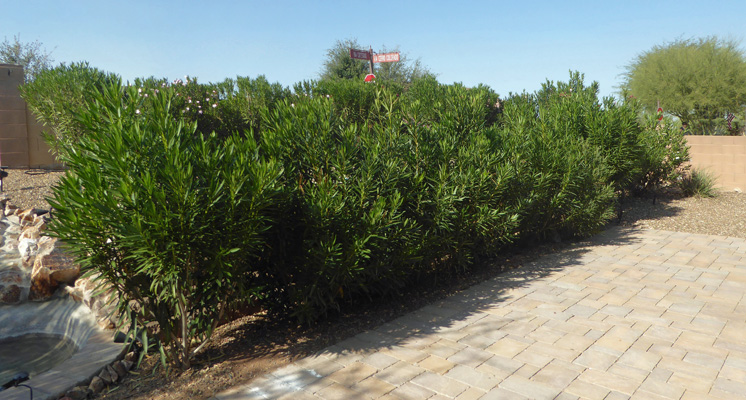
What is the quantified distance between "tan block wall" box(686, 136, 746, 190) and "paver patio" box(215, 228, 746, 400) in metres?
9.25

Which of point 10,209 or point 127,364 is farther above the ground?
point 10,209

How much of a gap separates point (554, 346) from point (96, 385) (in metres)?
3.78

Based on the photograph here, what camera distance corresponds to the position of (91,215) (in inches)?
140

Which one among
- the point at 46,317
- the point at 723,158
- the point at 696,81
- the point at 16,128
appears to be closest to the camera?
the point at 46,317

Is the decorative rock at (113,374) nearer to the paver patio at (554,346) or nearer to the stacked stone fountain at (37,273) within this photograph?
the paver patio at (554,346)

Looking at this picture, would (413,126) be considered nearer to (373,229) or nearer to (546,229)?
(373,229)

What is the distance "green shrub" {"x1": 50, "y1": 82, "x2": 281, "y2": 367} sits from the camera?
353cm

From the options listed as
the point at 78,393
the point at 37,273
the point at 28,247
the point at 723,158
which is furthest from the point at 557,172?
the point at 723,158

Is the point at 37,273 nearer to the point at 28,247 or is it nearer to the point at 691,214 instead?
the point at 28,247

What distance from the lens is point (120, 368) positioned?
439 centimetres

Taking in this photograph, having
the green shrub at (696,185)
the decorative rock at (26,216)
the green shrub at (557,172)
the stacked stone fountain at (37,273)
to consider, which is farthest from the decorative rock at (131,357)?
the green shrub at (696,185)

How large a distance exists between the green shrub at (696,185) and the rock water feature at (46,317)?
13.0 meters

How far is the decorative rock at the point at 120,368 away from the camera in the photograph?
4.34m

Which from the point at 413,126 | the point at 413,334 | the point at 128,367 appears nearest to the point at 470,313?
the point at 413,334
